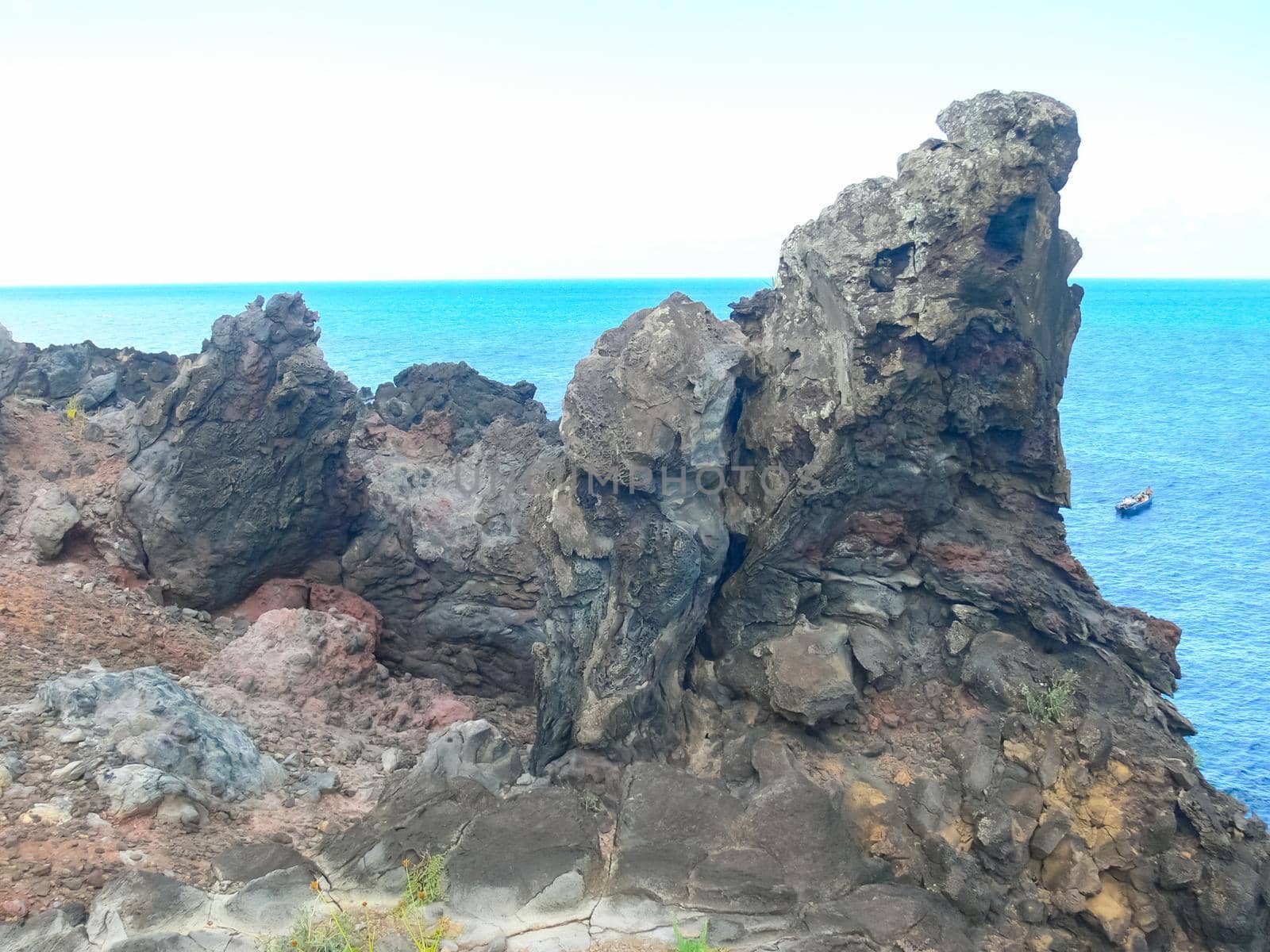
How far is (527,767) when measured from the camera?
34.6 feet

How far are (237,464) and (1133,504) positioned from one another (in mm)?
27711

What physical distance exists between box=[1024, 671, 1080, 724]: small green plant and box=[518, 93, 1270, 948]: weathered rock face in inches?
1.1

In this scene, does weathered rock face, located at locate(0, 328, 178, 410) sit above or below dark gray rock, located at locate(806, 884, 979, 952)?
above

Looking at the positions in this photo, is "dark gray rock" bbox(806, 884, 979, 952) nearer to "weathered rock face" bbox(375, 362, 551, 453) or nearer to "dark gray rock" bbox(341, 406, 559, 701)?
"dark gray rock" bbox(341, 406, 559, 701)

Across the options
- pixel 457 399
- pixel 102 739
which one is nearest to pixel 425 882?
pixel 102 739

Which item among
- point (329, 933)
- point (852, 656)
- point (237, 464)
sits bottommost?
point (329, 933)

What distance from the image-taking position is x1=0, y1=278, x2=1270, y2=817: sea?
1872cm

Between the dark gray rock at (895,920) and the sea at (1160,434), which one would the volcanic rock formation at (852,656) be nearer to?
the dark gray rock at (895,920)

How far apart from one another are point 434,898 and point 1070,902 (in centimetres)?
517

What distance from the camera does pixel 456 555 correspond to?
14922mm

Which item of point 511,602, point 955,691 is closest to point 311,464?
point 511,602

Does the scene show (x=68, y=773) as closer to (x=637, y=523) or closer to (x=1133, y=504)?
(x=637, y=523)

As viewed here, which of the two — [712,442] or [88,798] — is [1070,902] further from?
[88,798]


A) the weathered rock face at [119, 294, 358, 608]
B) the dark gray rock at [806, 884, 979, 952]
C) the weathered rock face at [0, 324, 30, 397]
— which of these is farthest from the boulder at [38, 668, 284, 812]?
the weathered rock face at [0, 324, 30, 397]
